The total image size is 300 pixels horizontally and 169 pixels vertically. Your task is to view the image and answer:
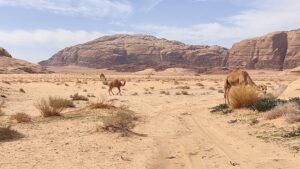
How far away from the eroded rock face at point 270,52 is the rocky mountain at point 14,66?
2831 inches

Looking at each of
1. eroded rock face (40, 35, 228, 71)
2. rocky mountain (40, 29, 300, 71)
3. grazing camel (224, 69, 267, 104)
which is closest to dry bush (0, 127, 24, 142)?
grazing camel (224, 69, 267, 104)

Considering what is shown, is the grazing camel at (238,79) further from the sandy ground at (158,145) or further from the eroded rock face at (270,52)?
the eroded rock face at (270,52)

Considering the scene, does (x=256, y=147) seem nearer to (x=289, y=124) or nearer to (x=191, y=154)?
(x=191, y=154)

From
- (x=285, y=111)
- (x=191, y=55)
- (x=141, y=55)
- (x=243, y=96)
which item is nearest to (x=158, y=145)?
(x=285, y=111)

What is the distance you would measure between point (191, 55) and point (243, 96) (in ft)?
502

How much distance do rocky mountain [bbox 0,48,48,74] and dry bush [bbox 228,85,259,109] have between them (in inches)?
3082

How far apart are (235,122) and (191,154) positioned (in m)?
4.76

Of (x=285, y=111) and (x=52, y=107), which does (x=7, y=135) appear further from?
(x=285, y=111)

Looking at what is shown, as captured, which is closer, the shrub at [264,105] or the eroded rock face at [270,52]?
the shrub at [264,105]

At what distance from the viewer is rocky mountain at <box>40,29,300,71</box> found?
144 m

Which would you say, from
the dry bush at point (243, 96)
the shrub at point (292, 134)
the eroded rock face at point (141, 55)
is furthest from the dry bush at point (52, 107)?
the eroded rock face at point (141, 55)

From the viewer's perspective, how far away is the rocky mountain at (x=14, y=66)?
92.8m

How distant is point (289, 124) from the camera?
40.9 feet

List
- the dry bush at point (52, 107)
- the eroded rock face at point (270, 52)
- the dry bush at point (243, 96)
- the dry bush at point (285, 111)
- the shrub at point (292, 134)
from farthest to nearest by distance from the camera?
the eroded rock face at point (270, 52) < the dry bush at point (243, 96) < the dry bush at point (52, 107) < the dry bush at point (285, 111) < the shrub at point (292, 134)
